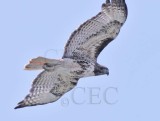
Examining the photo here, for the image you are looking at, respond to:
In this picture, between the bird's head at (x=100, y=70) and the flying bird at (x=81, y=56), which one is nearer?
the flying bird at (x=81, y=56)

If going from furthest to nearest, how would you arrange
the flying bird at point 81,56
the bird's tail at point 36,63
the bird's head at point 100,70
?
the bird's head at point 100,70, the flying bird at point 81,56, the bird's tail at point 36,63

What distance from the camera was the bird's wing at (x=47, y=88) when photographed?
27.6 feet

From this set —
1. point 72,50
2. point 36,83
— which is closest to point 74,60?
point 72,50

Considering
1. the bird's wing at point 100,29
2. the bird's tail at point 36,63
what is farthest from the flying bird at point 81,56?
the bird's tail at point 36,63

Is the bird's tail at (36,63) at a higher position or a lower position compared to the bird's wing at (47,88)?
higher

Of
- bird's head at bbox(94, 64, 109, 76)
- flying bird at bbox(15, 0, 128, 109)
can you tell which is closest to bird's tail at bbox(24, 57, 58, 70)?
flying bird at bbox(15, 0, 128, 109)

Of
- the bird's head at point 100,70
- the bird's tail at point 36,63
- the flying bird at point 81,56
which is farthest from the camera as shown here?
the bird's head at point 100,70

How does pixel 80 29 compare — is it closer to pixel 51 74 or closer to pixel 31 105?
pixel 51 74

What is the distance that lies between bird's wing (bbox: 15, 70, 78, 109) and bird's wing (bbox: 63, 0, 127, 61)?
1.39ft

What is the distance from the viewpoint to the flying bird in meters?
8.38

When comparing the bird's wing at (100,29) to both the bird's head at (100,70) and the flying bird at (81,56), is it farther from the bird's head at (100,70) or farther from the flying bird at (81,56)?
the bird's head at (100,70)

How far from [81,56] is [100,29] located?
60cm

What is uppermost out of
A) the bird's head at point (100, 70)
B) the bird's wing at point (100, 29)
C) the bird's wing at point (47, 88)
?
the bird's wing at point (100, 29)

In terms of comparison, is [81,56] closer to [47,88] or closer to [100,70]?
[100,70]
